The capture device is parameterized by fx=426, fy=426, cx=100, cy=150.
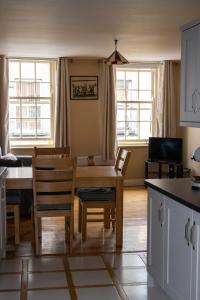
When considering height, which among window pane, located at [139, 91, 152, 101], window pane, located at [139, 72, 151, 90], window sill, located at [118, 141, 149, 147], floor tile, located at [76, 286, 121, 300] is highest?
window pane, located at [139, 72, 151, 90]

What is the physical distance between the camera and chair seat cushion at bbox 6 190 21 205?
447 cm

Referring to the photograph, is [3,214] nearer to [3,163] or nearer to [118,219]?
[118,219]

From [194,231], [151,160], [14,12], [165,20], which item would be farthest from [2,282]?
[151,160]

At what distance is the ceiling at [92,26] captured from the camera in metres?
4.03

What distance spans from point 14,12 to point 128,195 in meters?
3.95

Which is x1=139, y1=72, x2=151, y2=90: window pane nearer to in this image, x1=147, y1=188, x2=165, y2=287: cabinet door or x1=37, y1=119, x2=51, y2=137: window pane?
x1=37, y1=119, x2=51, y2=137: window pane

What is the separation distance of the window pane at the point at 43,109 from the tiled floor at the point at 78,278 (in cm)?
422

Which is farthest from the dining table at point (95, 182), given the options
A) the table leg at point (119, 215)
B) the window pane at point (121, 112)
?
the window pane at point (121, 112)

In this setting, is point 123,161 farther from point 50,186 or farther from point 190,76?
point 190,76

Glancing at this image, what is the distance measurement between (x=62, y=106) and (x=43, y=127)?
652 mm

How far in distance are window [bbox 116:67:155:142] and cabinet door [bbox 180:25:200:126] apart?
4.99 meters

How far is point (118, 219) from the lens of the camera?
4402 mm

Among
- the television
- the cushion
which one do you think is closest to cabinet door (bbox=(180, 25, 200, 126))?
the cushion

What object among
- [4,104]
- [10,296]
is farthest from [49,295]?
[4,104]
